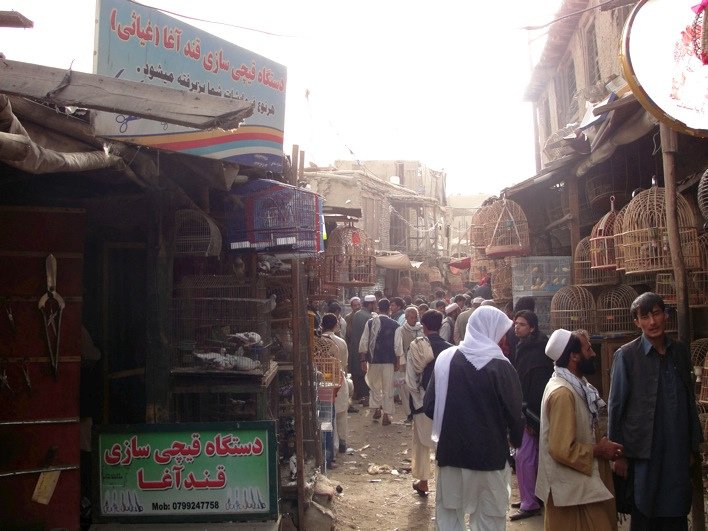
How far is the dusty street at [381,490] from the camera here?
684 centimetres

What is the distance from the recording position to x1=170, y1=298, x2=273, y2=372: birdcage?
5.29 m

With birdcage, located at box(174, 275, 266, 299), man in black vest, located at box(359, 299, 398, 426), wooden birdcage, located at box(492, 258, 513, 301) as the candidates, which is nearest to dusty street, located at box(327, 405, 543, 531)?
man in black vest, located at box(359, 299, 398, 426)

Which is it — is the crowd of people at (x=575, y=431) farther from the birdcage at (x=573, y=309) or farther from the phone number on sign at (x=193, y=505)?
the birdcage at (x=573, y=309)

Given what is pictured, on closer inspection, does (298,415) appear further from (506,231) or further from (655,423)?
(506,231)

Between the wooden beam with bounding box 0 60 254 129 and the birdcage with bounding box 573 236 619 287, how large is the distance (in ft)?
22.1

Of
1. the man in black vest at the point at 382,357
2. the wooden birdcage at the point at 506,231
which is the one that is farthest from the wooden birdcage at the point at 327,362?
the wooden birdcage at the point at 506,231

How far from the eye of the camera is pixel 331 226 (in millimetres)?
12094

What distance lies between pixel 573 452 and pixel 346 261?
718 centimetres

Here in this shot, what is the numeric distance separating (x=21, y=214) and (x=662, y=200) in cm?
561

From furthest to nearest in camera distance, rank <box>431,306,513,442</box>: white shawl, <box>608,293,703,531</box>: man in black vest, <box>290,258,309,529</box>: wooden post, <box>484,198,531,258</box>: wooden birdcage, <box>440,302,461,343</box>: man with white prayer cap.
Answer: <box>440,302,461,343</box>: man with white prayer cap
<box>484,198,531,258</box>: wooden birdcage
<box>290,258,309,529</box>: wooden post
<box>431,306,513,442</box>: white shawl
<box>608,293,703,531</box>: man in black vest

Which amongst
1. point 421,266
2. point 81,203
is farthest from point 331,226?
point 421,266

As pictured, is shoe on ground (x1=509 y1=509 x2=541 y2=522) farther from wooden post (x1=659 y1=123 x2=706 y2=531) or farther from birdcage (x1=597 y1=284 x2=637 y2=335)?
birdcage (x1=597 y1=284 x2=637 y2=335)

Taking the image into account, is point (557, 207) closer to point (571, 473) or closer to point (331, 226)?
point (331, 226)

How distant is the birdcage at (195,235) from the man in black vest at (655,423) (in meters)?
3.15
